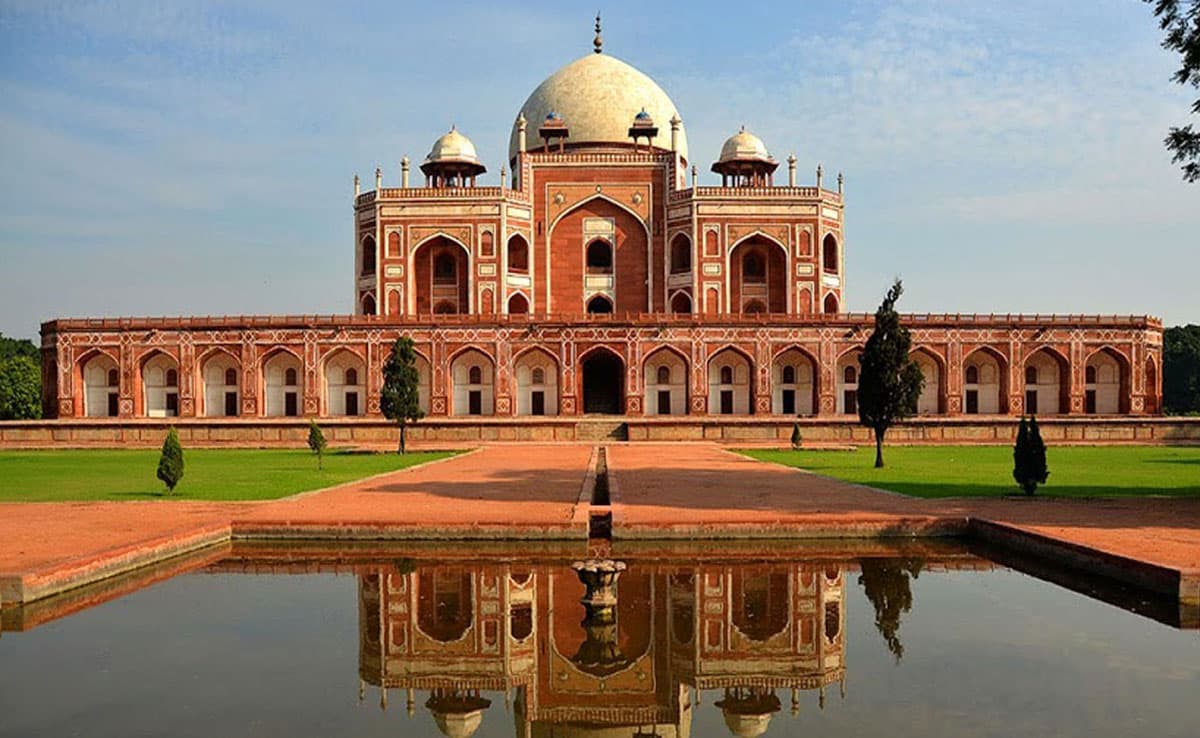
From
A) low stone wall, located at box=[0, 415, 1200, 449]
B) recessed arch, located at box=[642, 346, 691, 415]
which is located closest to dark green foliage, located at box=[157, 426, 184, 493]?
low stone wall, located at box=[0, 415, 1200, 449]

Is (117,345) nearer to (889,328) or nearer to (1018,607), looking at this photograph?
(889,328)

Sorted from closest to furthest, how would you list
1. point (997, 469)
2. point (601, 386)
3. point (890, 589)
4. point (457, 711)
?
point (457, 711) < point (890, 589) < point (997, 469) < point (601, 386)

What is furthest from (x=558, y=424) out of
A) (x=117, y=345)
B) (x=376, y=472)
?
(x=117, y=345)

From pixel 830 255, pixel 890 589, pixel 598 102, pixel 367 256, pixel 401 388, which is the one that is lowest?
pixel 890 589

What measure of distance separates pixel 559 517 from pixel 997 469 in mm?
7656

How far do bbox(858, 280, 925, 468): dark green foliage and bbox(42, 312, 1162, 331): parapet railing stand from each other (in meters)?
10.0

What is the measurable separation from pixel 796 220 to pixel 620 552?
23.1 metres

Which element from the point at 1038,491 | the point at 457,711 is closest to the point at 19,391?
the point at 1038,491

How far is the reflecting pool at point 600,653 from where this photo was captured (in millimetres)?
4016

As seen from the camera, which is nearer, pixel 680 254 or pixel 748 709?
pixel 748 709

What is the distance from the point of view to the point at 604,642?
5.04 metres

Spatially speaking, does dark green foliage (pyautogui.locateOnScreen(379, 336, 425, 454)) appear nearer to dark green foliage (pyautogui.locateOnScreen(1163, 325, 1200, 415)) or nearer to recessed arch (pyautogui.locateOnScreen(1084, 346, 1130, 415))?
recessed arch (pyautogui.locateOnScreen(1084, 346, 1130, 415))

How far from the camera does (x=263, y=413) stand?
2575cm

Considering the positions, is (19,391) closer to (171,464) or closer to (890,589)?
(171,464)
